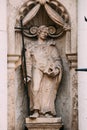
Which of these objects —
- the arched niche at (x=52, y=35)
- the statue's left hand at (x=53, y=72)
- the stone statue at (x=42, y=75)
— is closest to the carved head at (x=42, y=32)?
the stone statue at (x=42, y=75)

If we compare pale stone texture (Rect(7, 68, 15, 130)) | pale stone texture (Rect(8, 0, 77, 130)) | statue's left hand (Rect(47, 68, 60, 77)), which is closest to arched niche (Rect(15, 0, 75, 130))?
pale stone texture (Rect(8, 0, 77, 130))

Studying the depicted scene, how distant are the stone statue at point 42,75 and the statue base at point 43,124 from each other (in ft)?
0.27

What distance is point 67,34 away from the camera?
5.93m

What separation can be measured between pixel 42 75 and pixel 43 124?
0.71m

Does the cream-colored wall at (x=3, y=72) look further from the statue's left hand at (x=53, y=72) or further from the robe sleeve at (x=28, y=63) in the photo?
the statue's left hand at (x=53, y=72)

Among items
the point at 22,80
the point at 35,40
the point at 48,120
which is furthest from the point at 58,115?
the point at 35,40

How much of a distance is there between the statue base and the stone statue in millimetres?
83

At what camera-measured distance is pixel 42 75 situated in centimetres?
594

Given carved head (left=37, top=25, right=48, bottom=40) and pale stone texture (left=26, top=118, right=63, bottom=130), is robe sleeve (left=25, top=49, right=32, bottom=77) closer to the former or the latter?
carved head (left=37, top=25, right=48, bottom=40)

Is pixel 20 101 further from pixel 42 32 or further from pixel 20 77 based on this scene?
pixel 42 32

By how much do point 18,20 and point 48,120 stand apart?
1535 millimetres

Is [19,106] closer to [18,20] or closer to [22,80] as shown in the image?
[22,80]

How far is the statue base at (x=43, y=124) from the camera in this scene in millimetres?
5866

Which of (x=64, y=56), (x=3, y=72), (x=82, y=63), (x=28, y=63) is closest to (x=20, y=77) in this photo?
(x=28, y=63)
